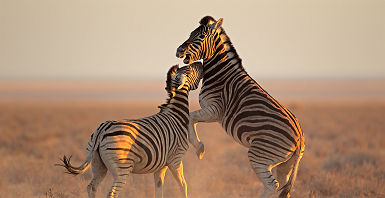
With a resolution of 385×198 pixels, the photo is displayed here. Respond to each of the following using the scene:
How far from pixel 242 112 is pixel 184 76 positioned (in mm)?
1061

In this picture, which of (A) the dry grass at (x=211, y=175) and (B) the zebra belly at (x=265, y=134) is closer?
(B) the zebra belly at (x=265, y=134)

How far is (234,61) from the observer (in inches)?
349

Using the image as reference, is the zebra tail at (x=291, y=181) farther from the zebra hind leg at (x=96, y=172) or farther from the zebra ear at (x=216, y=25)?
the zebra hind leg at (x=96, y=172)

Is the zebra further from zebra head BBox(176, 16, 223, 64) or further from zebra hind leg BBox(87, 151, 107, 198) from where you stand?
zebra head BBox(176, 16, 223, 64)

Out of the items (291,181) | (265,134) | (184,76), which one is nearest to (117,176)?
(184,76)

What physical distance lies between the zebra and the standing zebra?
0.27m

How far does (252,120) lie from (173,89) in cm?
130

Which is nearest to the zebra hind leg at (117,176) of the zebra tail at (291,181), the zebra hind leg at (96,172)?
the zebra hind leg at (96,172)

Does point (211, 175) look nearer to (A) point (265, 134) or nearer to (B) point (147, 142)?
(A) point (265, 134)

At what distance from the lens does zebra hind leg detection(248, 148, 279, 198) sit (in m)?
7.86

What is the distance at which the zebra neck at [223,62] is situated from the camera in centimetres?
883

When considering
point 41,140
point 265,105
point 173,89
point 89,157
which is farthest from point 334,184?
point 41,140

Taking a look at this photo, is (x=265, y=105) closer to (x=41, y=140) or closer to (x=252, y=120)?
(x=252, y=120)

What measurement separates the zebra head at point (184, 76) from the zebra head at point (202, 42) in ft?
0.59
